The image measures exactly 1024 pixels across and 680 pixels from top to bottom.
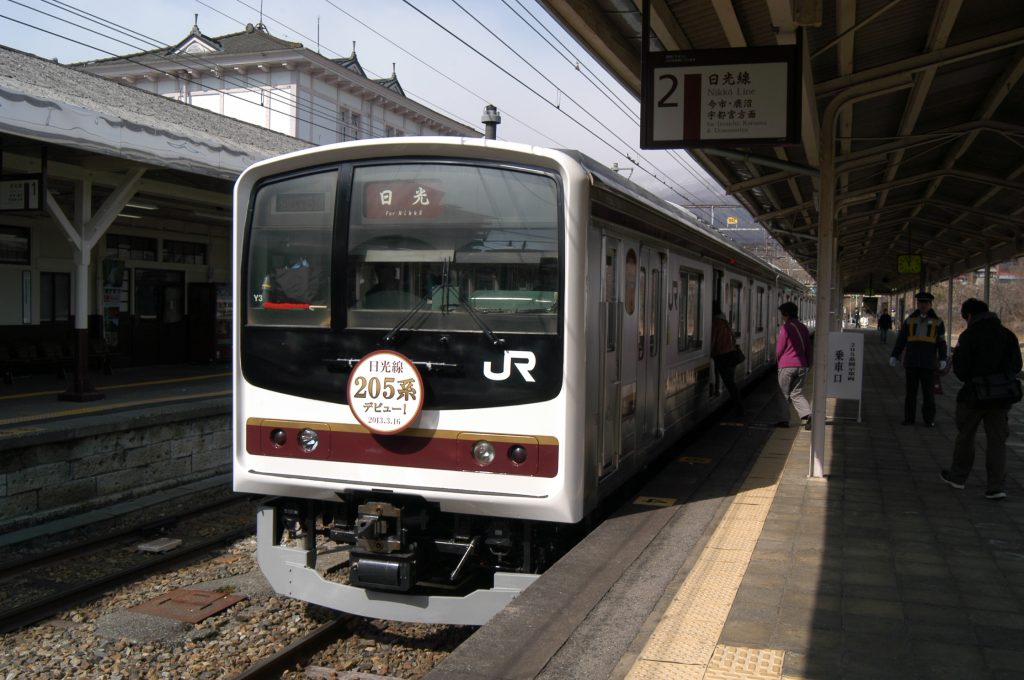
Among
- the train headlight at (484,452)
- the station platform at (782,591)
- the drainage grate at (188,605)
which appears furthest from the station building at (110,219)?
the station platform at (782,591)

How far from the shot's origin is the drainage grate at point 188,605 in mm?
5875

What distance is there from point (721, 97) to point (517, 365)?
3.18m

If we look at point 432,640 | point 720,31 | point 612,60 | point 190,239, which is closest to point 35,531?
point 432,640

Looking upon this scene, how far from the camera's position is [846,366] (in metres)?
12.0

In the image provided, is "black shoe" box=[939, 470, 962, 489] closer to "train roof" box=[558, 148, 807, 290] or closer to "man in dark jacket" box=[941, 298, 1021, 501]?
"man in dark jacket" box=[941, 298, 1021, 501]

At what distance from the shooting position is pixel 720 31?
7.43m

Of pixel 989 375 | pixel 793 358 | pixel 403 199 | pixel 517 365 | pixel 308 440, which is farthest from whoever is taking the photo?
pixel 793 358

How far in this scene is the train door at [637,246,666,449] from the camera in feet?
21.5

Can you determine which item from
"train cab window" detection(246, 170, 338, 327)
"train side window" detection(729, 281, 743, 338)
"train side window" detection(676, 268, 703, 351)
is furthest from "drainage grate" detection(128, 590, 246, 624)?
"train side window" detection(729, 281, 743, 338)

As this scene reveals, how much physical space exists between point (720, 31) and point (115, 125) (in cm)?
648

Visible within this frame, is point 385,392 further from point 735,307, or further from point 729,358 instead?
point 735,307

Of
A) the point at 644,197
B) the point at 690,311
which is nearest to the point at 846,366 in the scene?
the point at 690,311

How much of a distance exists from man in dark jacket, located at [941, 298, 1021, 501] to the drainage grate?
573cm

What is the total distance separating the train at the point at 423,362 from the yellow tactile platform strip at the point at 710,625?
0.75 m
